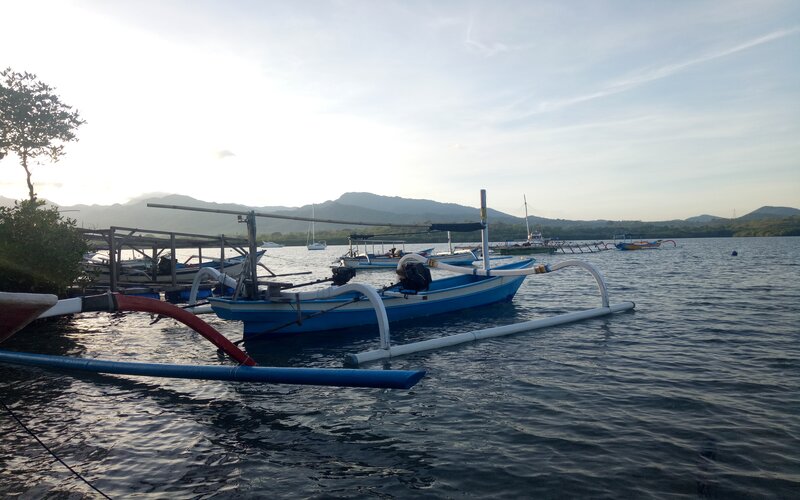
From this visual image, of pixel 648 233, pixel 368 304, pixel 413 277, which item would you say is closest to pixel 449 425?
pixel 368 304

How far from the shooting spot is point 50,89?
30.8 metres

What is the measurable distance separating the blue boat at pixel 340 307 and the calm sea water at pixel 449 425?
2.91 ft

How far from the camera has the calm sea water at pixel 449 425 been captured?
6137 millimetres

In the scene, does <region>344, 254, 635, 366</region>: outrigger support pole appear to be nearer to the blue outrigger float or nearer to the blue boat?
the blue outrigger float

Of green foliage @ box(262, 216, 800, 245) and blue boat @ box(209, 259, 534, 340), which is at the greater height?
green foliage @ box(262, 216, 800, 245)

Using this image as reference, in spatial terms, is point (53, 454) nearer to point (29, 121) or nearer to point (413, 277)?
point (413, 277)

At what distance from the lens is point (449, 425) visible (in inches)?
316

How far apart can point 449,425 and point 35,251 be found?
16306mm

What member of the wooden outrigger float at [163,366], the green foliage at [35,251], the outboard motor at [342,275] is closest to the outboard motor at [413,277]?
the outboard motor at [342,275]

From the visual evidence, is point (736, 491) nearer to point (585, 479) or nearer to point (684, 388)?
point (585, 479)

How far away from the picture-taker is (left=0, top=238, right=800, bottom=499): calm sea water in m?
6.14

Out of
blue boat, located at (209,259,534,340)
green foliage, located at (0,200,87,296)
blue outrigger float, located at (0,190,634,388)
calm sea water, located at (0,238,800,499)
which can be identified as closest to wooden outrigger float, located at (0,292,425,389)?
blue outrigger float, located at (0,190,634,388)

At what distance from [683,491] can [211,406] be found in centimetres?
781

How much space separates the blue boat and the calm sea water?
89 centimetres
